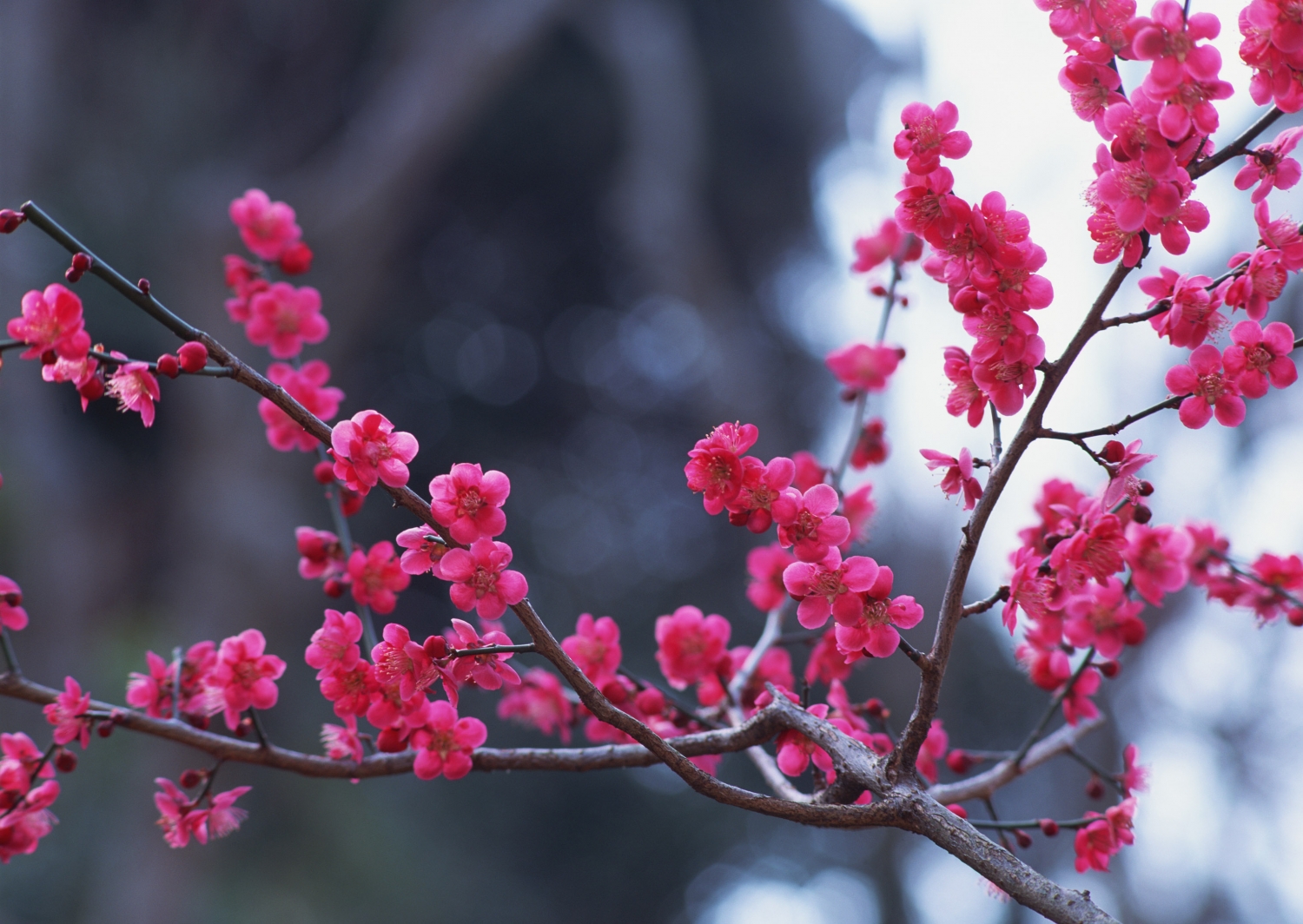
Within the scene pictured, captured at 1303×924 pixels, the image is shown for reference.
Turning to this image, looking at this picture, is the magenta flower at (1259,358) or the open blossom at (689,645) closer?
the magenta flower at (1259,358)

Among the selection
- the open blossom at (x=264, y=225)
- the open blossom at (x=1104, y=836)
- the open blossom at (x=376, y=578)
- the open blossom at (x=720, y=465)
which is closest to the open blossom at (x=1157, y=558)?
the open blossom at (x=1104, y=836)

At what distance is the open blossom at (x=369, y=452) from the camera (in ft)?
2.07

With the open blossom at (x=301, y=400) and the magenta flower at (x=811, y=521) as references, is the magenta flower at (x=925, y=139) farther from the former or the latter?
the open blossom at (x=301, y=400)

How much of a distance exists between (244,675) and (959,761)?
0.76m

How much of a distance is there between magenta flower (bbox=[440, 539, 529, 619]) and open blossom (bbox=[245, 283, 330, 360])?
0.49 meters

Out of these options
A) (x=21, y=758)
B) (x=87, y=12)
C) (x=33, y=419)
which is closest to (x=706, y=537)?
(x=33, y=419)

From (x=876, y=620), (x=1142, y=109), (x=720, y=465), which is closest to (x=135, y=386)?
(x=720, y=465)

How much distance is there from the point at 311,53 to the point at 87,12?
130 centimetres

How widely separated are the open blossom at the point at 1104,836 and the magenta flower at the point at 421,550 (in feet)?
2.09

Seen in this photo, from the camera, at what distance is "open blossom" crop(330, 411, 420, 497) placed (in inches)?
24.8

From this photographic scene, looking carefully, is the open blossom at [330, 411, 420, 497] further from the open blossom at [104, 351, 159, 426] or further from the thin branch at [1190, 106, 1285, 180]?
the thin branch at [1190, 106, 1285, 180]

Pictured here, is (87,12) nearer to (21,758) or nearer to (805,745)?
(21,758)

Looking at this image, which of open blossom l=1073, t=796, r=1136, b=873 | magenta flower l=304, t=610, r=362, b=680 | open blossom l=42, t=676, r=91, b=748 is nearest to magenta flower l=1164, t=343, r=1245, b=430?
open blossom l=1073, t=796, r=1136, b=873

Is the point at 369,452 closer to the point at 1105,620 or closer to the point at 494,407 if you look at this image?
the point at 1105,620
